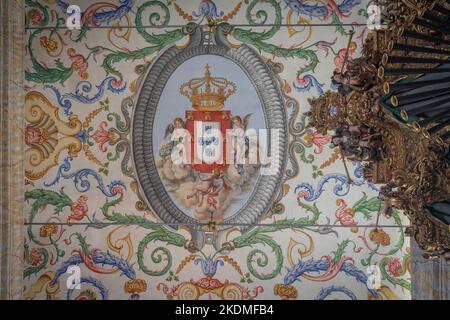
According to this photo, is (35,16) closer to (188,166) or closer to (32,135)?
(32,135)

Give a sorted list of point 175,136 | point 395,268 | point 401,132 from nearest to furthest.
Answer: point 401,132
point 395,268
point 175,136

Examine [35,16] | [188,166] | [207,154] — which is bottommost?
[188,166]

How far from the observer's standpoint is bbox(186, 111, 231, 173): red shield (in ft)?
17.7

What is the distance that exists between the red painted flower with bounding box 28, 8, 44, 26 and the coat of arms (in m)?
1.68

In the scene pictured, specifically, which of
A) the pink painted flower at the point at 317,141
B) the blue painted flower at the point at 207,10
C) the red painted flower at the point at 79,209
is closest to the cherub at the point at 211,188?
the pink painted flower at the point at 317,141

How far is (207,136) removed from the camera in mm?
5402

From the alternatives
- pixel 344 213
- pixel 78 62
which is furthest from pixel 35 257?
pixel 344 213

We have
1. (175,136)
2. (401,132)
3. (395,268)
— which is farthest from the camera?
(175,136)

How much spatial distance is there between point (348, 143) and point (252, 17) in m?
2.10

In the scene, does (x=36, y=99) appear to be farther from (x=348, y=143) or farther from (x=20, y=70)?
(x=348, y=143)

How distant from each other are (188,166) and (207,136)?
15.1 inches

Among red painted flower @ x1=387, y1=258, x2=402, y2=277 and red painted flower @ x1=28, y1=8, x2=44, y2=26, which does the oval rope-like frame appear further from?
red painted flower @ x1=387, y1=258, x2=402, y2=277

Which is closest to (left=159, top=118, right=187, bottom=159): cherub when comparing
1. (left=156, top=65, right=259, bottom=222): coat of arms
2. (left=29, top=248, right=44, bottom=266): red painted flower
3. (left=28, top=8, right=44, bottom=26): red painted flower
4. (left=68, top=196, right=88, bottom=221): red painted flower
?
(left=156, top=65, right=259, bottom=222): coat of arms

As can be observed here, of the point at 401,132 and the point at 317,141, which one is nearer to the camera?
the point at 401,132
